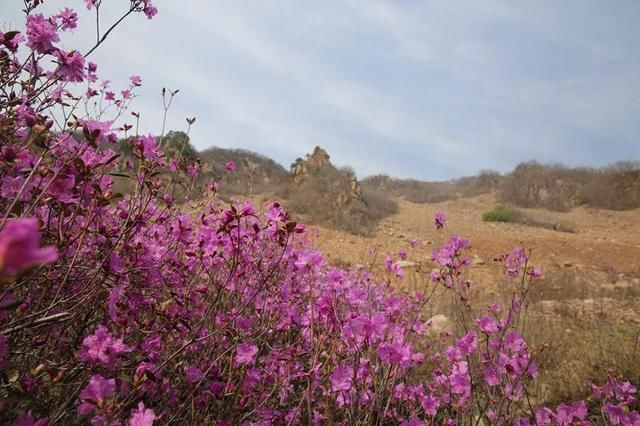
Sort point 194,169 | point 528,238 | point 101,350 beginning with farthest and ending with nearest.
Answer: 1. point 528,238
2. point 194,169
3. point 101,350

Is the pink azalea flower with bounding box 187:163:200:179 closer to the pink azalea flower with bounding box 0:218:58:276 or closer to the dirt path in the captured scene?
the pink azalea flower with bounding box 0:218:58:276

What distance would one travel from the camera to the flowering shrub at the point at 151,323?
1553 millimetres

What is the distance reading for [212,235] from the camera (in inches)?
107

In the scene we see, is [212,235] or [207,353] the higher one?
[212,235]

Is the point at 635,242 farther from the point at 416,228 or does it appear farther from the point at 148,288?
the point at 148,288

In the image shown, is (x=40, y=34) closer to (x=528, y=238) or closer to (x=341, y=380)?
(x=341, y=380)

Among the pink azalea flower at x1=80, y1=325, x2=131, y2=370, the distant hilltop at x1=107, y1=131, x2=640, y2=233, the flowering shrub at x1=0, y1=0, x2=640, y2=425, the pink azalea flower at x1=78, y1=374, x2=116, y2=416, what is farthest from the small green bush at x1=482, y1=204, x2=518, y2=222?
the pink azalea flower at x1=78, y1=374, x2=116, y2=416

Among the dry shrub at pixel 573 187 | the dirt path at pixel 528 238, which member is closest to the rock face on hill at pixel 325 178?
the dirt path at pixel 528 238

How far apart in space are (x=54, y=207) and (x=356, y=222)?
1310cm

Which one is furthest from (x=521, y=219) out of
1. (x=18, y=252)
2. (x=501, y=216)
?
(x=18, y=252)

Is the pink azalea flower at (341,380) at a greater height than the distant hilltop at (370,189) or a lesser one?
lesser

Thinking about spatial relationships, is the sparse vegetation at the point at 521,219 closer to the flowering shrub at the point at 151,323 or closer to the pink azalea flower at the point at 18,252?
the flowering shrub at the point at 151,323

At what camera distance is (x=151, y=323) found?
81.7 inches

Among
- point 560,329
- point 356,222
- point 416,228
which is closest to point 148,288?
point 560,329
